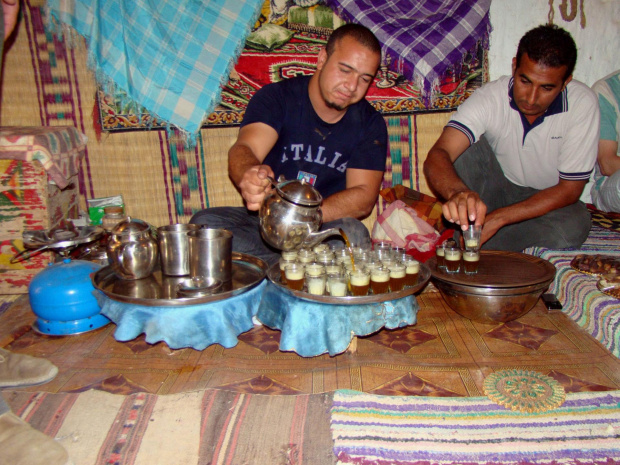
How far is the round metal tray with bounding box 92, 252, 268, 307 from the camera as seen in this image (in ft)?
6.15

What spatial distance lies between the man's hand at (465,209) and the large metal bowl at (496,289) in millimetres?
264

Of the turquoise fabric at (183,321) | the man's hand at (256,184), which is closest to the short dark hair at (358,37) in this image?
the man's hand at (256,184)

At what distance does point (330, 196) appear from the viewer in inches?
110

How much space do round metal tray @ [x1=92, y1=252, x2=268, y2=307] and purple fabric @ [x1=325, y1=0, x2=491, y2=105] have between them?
2.00 meters

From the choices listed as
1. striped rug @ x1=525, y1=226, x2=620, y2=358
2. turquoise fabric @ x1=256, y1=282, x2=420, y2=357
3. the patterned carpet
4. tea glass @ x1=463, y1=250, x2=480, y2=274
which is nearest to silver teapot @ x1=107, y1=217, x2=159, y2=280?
the patterned carpet

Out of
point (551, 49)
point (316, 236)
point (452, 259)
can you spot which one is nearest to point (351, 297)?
point (316, 236)

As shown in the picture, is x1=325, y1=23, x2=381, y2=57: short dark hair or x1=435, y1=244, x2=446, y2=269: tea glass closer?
x1=435, y1=244, x2=446, y2=269: tea glass

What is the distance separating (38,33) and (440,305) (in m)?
3.32

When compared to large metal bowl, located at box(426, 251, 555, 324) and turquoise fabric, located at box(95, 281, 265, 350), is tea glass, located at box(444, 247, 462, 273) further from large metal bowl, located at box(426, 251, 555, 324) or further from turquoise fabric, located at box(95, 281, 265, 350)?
turquoise fabric, located at box(95, 281, 265, 350)

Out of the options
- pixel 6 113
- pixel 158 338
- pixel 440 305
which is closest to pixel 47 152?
pixel 6 113

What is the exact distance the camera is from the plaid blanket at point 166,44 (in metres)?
3.25

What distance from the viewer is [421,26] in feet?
11.2

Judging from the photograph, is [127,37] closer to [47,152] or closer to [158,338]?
[47,152]

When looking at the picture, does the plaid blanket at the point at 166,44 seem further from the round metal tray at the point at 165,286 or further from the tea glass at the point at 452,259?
the tea glass at the point at 452,259
